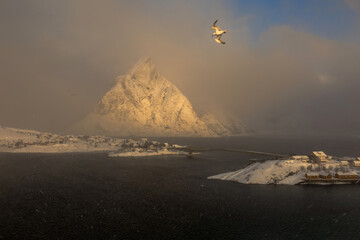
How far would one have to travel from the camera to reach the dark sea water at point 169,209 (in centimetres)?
4791

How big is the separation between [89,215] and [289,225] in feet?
136

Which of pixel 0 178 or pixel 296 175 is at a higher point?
pixel 296 175

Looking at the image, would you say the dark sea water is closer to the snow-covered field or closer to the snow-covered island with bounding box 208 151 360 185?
the snow-covered island with bounding box 208 151 360 185

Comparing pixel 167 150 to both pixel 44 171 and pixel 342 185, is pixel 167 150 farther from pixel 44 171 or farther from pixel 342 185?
pixel 342 185

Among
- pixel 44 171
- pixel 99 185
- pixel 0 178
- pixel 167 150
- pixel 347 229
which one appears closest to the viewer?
pixel 347 229

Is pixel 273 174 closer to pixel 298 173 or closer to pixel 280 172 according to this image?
pixel 280 172

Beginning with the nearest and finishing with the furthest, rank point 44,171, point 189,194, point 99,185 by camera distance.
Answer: point 189,194 → point 99,185 → point 44,171

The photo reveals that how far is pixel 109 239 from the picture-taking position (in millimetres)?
44750

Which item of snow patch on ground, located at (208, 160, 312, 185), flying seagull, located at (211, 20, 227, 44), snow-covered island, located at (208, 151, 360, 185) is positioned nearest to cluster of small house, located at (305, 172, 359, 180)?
snow-covered island, located at (208, 151, 360, 185)

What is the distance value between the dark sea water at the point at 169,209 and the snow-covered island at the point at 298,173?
198 inches

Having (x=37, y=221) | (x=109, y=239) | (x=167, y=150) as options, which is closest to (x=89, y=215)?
(x=37, y=221)

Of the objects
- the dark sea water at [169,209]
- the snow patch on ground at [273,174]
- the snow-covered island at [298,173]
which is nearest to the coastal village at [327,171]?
the snow-covered island at [298,173]

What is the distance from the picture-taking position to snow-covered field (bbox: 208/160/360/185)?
3620 inches

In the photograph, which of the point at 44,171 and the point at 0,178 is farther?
the point at 44,171
